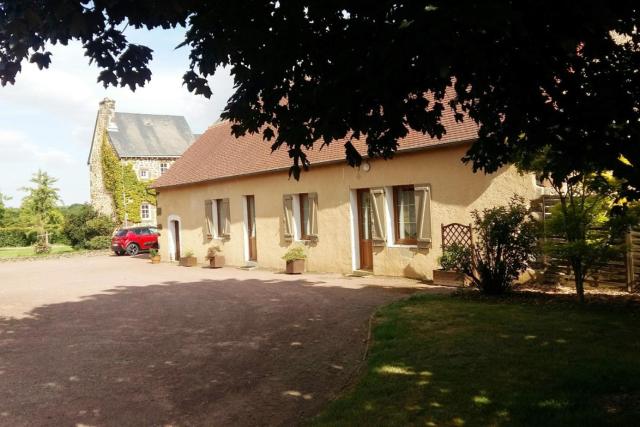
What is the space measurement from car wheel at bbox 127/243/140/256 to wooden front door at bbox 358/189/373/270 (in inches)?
737

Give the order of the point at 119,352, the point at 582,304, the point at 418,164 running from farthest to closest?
the point at 418,164 < the point at 582,304 < the point at 119,352

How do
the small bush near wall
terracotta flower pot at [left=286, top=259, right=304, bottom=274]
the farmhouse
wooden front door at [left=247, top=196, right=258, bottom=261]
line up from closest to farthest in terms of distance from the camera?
the farmhouse < terracotta flower pot at [left=286, top=259, right=304, bottom=274] < wooden front door at [left=247, top=196, right=258, bottom=261] < the small bush near wall

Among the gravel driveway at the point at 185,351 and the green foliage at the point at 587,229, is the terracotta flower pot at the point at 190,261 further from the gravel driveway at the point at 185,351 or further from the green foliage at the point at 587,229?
the green foliage at the point at 587,229

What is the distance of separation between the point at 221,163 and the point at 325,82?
17230 millimetres

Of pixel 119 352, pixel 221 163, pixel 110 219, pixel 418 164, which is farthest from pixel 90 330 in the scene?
pixel 110 219

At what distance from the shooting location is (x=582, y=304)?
28.2ft

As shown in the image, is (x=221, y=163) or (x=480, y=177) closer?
(x=480, y=177)

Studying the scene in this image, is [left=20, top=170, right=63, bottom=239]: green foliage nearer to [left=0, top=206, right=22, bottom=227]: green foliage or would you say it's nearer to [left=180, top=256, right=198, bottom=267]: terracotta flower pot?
[left=0, top=206, right=22, bottom=227]: green foliage

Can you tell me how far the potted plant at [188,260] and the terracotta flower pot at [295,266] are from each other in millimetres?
6806

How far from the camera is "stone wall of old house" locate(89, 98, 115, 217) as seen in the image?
39.6 meters

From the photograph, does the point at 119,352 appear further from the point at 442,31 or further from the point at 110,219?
the point at 110,219

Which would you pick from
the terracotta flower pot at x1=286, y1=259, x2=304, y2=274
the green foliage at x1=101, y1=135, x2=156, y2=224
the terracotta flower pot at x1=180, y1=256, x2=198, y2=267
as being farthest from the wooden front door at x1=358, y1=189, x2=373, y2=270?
the green foliage at x1=101, y1=135, x2=156, y2=224

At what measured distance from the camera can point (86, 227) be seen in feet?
115

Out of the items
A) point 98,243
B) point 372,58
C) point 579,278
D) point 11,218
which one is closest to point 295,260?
point 579,278
